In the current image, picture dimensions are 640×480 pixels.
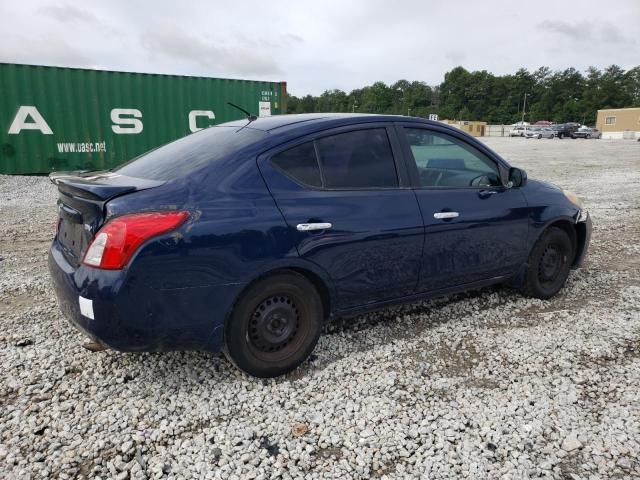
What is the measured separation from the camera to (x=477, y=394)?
2.86 meters

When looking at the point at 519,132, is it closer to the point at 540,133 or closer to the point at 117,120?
the point at 540,133

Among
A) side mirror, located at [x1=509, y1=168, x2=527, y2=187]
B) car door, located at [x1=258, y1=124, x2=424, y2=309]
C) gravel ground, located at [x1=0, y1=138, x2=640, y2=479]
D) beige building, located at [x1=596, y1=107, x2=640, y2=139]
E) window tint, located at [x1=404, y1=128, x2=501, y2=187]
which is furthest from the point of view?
beige building, located at [x1=596, y1=107, x2=640, y2=139]

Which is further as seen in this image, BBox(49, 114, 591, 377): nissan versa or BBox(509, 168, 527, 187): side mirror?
BBox(509, 168, 527, 187): side mirror

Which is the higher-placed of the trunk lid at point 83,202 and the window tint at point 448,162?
the window tint at point 448,162

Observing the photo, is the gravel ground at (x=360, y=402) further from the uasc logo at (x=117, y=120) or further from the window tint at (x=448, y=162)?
the uasc logo at (x=117, y=120)

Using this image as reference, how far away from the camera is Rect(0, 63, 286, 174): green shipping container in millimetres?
11734

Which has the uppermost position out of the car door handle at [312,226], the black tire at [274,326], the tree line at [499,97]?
the tree line at [499,97]

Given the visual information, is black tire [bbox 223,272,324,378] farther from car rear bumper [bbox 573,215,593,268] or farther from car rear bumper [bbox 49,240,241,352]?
car rear bumper [bbox 573,215,593,268]

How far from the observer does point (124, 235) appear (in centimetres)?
242

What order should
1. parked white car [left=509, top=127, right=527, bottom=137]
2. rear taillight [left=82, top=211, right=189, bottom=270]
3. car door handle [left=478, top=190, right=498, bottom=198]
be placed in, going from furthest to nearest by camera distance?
parked white car [left=509, top=127, right=527, bottom=137] → car door handle [left=478, top=190, right=498, bottom=198] → rear taillight [left=82, top=211, right=189, bottom=270]

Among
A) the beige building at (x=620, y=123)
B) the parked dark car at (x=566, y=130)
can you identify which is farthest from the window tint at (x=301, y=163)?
the beige building at (x=620, y=123)

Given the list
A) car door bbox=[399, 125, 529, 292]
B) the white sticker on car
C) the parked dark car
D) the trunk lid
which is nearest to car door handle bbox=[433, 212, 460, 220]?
car door bbox=[399, 125, 529, 292]

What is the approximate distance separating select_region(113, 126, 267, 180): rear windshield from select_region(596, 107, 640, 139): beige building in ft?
200

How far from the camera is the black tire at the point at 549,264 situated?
166 inches
